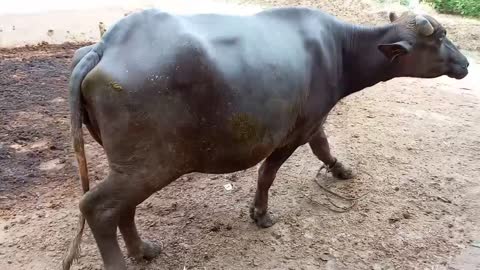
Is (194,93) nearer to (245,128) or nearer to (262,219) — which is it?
→ (245,128)

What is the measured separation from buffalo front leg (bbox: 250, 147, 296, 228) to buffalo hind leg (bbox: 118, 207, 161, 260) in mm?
797

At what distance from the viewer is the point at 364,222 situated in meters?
4.20

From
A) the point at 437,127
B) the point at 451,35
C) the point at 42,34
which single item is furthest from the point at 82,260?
the point at 451,35

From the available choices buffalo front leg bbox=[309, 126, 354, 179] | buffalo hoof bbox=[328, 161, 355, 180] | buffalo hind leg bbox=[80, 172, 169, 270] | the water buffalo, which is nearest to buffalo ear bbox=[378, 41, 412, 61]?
the water buffalo

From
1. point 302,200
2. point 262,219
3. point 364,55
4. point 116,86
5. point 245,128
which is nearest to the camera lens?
point 116,86

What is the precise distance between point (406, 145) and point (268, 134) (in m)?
2.29

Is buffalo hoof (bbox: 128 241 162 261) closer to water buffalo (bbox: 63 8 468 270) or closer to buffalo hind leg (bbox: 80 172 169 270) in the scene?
water buffalo (bbox: 63 8 468 270)

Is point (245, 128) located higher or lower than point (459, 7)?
higher

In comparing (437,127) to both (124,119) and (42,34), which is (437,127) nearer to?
(124,119)

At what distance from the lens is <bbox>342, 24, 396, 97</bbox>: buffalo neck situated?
3789 mm

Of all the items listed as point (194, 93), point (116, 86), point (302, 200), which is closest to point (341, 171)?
point (302, 200)

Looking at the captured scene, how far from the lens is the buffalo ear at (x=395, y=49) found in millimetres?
3666

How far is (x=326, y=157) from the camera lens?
180 inches

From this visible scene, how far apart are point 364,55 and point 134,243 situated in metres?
2.06
